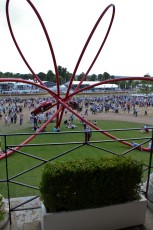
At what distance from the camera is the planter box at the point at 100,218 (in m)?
4.14

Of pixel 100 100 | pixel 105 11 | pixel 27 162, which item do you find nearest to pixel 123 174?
pixel 27 162

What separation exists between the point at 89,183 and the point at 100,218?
761 mm

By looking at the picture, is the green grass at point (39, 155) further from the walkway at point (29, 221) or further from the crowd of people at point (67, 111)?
the crowd of people at point (67, 111)

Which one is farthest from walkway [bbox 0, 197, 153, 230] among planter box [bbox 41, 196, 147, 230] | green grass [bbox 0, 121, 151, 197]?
green grass [bbox 0, 121, 151, 197]

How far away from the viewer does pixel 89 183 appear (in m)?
4.18

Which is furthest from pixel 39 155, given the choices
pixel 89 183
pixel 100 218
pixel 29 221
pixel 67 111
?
pixel 67 111

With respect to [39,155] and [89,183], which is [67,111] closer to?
[39,155]

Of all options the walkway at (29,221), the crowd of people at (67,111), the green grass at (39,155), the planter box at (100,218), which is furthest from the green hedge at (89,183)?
the crowd of people at (67,111)

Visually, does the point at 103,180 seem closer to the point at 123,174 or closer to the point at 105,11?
the point at 123,174

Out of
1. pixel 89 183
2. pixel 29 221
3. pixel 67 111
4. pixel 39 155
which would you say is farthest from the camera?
pixel 67 111

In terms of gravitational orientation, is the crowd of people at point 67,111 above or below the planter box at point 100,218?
below

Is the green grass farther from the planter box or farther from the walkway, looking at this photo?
the planter box

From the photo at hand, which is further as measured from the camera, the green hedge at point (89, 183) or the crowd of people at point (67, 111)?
the crowd of people at point (67, 111)

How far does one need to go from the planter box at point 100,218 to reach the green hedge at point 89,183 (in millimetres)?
102
